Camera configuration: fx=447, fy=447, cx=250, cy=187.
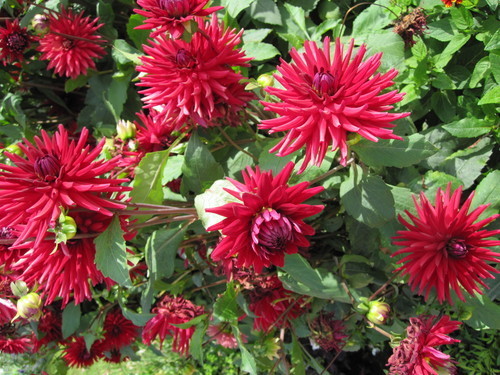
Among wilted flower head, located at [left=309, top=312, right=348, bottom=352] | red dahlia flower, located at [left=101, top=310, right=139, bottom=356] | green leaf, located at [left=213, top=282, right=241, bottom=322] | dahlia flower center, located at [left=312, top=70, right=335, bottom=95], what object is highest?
dahlia flower center, located at [left=312, top=70, right=335, bottom=95]

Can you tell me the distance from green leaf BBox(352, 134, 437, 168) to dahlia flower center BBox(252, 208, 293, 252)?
27 centimetres

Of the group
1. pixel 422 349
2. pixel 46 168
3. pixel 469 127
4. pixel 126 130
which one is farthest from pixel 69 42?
pixel 422 349

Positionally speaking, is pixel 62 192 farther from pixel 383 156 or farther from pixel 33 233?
pixel 383 156

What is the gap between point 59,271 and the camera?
75cm

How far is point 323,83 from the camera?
2.23 ft

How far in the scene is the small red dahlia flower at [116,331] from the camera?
1.56 m

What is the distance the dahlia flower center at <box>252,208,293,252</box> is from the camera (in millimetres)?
648

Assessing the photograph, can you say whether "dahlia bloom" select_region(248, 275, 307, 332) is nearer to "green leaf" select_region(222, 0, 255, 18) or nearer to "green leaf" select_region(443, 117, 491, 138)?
"green leaf" select_region(443, 117, 491, 138)

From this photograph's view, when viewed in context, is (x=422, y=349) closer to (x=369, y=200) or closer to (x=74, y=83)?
(x=369, y=200)

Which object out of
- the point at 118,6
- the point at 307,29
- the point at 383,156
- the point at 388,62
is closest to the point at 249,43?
the point at 307,29

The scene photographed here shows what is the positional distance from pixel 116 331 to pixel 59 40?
98 cm

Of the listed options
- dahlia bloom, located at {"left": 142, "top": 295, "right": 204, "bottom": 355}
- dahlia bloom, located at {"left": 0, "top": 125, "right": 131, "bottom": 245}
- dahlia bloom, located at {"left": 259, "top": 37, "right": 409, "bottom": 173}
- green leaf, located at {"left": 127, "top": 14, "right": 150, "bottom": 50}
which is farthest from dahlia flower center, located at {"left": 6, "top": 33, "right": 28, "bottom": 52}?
dahlia bloom, located at {"left": 259, "top": 37, "right": 409, "bottom": 173}

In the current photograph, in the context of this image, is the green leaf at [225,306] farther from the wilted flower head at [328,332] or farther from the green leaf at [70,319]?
the green leaf at [70,319]

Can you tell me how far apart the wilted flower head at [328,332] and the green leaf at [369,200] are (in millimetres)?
441
